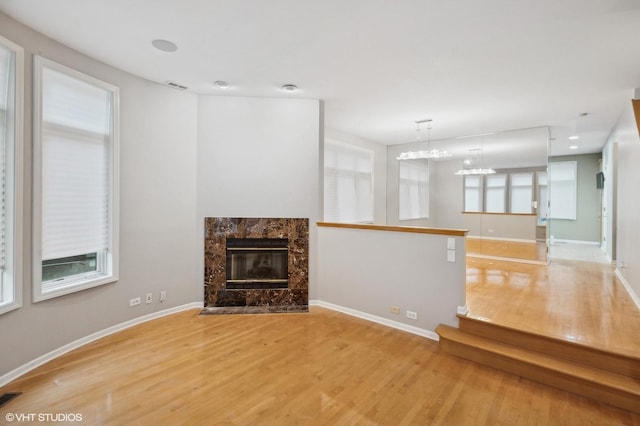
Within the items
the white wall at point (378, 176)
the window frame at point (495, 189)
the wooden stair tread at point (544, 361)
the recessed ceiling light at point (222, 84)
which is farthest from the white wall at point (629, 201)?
the recessed ceiling light at point (222, 84)

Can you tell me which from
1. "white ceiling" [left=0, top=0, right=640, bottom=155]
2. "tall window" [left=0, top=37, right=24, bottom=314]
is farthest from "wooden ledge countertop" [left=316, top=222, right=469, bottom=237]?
"tall window" [left=0, top=37, right=24, bottom=314]

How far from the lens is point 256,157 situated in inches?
170

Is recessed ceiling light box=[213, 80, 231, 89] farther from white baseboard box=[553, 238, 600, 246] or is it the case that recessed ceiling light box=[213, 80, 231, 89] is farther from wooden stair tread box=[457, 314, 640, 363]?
white baseboard box=[553, 238, 600, 246]

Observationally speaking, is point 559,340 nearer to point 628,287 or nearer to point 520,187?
point 628,287

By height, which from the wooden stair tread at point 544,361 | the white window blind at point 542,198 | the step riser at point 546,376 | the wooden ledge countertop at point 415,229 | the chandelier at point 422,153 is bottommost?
the step riser at point 546,376

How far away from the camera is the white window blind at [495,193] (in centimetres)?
635

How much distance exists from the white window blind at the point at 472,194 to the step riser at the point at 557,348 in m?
4.20

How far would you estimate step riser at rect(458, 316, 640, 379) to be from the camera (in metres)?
2.47

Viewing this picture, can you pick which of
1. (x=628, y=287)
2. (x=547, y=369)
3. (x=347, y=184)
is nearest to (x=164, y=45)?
(x=347, y=184)

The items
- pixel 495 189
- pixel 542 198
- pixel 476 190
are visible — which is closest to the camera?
pixel 542 198

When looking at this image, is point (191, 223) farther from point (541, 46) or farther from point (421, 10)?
point (541, 46)

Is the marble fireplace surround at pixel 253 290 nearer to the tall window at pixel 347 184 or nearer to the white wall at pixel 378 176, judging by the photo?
the tall window at pixel 347 184

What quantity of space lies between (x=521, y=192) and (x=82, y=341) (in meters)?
7.68

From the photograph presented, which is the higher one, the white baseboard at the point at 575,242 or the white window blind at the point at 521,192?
the white window blind at the point at 521,192
